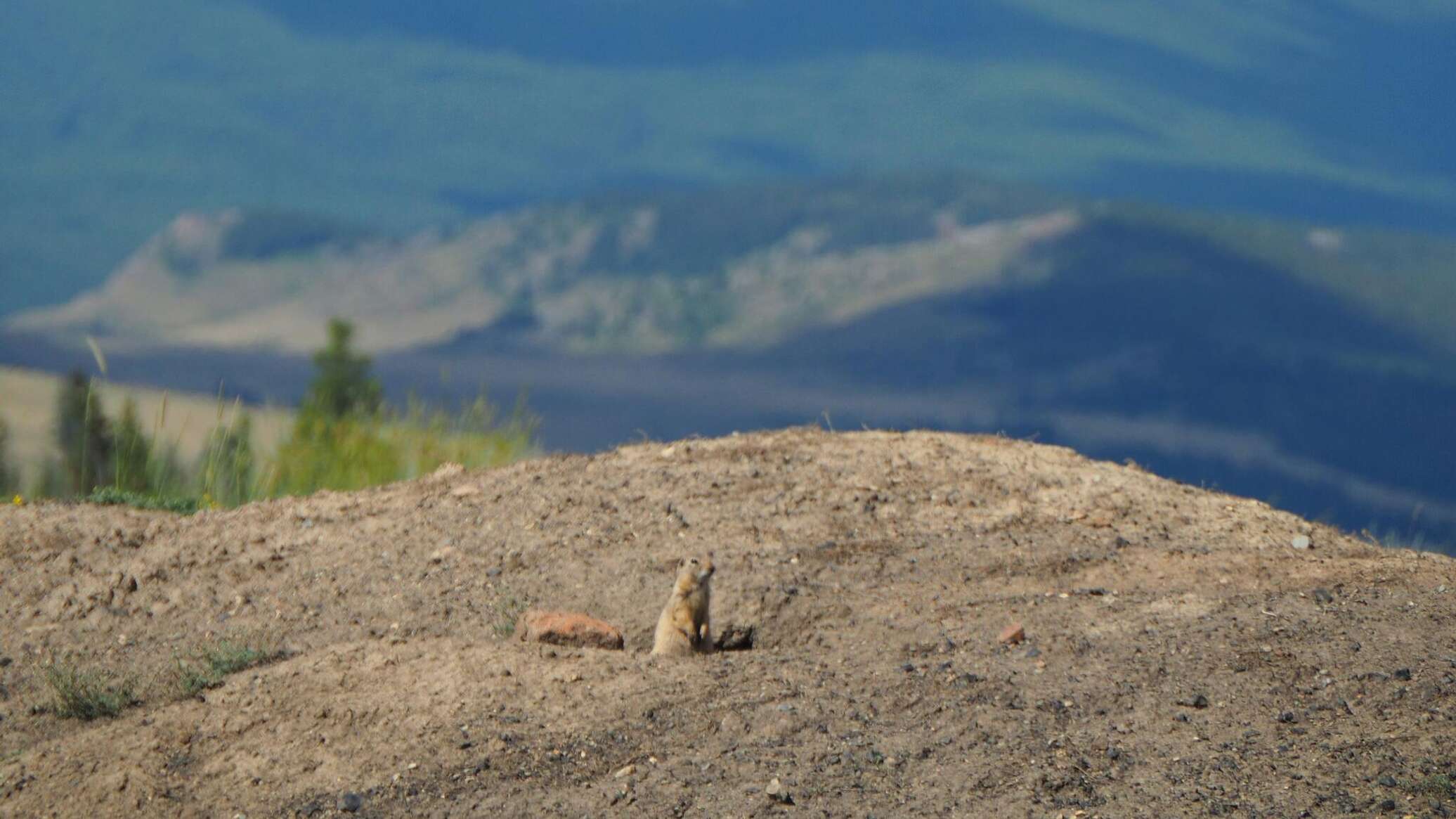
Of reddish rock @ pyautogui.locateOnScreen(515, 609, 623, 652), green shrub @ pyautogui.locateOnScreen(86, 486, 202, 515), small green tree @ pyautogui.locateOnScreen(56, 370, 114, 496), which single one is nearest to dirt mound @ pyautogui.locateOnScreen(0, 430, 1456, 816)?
reddish rock @ pyautogui.locateOnScreen(515, 609, 623, 652)

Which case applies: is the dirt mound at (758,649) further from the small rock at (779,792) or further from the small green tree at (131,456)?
the small green tree at (131,456)

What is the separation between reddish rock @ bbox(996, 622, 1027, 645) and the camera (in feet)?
16.9

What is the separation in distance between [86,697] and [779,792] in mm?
2671

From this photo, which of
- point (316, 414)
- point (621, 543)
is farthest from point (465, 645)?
point (316, 414)

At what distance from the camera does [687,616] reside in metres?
5.09

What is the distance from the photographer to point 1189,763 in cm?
423

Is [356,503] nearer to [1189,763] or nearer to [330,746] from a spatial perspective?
[330,746]

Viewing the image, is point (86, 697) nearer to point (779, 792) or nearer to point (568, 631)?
point (568, 631)

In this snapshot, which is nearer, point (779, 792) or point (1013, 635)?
point (779, 792)

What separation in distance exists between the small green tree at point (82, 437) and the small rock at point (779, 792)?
5.06m

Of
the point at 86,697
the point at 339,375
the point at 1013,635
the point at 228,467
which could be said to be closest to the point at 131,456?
the point at 228,467

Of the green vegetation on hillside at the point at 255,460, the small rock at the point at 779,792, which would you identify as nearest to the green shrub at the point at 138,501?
the green vegetation on hillside at the point at 255,460

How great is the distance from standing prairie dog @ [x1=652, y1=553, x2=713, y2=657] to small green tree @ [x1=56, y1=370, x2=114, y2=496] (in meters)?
4.10

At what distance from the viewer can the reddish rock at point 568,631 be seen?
5.16 meters
